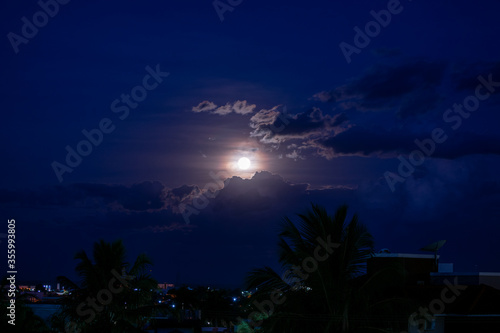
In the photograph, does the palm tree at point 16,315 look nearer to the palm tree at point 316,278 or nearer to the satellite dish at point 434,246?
the palm tree at point 316,278

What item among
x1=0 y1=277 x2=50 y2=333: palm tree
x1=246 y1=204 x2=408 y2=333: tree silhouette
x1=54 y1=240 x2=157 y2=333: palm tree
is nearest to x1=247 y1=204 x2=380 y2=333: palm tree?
x1=246 y1=204 x2=408 y2=333: tree silhouette

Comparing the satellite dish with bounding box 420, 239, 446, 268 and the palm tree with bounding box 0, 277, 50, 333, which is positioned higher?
the satellite dish with bounding box 420, 239, 446, 268

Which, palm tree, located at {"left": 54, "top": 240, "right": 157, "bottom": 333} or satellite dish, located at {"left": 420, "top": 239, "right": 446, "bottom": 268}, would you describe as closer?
palm tree, located at {"left": 54, "top": 240, "right": 157, "bottom": 333}

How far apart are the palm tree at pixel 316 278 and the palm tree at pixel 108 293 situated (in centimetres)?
796

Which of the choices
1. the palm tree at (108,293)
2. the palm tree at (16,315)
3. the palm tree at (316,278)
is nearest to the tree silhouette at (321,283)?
the palm tree at (316,278)

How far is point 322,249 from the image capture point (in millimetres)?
16578

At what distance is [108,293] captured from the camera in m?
22.6

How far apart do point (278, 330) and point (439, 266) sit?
70.9ft

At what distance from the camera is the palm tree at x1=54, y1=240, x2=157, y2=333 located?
879 inches

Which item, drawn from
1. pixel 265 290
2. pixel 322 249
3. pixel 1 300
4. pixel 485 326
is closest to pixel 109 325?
pixel 1 300

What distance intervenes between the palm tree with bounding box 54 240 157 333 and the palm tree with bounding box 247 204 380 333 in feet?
26.1

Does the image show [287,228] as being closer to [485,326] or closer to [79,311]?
[485,326]

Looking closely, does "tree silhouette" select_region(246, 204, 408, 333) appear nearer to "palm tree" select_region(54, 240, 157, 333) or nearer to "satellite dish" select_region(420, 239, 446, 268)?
"palm tree" select_region(54, 240, 157, 333)

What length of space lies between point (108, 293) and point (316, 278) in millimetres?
10075
